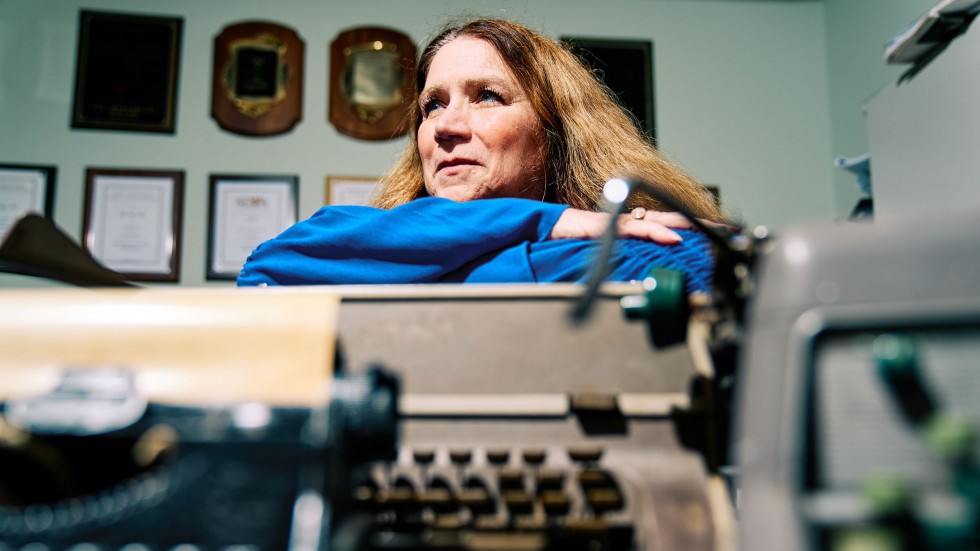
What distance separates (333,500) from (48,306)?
216mm

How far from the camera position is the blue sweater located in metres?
0.71

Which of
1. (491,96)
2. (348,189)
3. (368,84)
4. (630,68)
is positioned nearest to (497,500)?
(491,96)

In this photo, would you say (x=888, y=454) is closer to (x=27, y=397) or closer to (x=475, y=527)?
(x=475, y=527)

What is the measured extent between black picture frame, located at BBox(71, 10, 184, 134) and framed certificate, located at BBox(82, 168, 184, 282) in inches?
6.6

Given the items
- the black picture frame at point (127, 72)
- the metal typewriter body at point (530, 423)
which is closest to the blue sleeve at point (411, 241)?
the metal typewriter body at point (530, 423)

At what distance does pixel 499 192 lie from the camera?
44.1 inches

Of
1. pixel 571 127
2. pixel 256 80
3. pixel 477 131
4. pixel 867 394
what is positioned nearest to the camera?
pixel 867 394

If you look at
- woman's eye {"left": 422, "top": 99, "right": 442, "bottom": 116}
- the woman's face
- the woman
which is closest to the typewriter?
the woman

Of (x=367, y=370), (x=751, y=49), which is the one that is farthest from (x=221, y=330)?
(x=751, y=49)

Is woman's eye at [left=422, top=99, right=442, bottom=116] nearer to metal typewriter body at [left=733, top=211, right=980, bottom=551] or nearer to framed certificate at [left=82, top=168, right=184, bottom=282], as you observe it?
metal typewriter body at [left=733, top=211, right=980, bottom=551]

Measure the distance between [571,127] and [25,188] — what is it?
1851 mm

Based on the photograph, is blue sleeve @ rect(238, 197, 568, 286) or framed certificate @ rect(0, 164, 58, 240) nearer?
blue sleeve @ rect(238, 197, 568, 286)

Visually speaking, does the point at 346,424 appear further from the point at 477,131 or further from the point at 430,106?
the point at 430,106

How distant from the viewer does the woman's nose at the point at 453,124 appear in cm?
111
